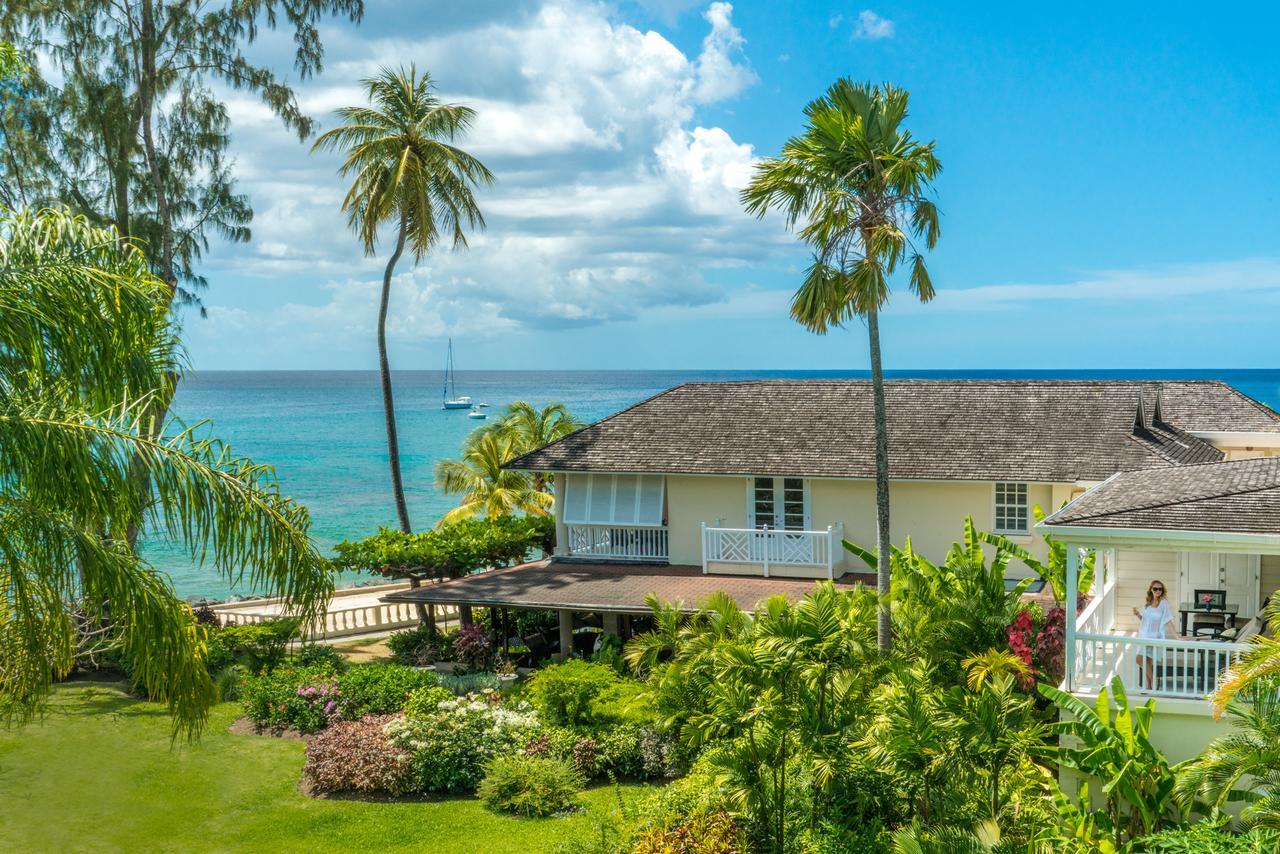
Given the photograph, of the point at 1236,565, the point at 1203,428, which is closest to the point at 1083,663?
the point at 1236,565

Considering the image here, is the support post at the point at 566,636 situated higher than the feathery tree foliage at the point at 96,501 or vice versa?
the feathery tree foliage at the point at 96,501

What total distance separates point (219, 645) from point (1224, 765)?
20928 mm

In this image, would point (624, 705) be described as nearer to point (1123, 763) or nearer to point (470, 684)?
point (470, 684)

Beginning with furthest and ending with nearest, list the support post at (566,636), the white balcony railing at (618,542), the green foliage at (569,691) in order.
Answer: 1. the white balcony railing at (618,542)
2. the support post at (566,636)
3. the green foliage at (569,691)

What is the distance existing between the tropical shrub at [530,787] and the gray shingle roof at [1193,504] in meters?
8.89

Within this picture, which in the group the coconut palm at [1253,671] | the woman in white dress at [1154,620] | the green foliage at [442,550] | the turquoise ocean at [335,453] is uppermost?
the coconut palm at [1253,671]

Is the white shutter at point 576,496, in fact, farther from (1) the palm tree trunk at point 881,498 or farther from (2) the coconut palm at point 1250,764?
(2) the coconut palm at point 1250,764

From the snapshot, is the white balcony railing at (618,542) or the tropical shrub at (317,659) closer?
the tropical shrub at (317,659)

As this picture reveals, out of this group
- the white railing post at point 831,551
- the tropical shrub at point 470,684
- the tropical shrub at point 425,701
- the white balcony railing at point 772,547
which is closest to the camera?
the tropical shrub at point 425,701

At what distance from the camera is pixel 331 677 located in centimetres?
2344

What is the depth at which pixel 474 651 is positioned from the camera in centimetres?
2536

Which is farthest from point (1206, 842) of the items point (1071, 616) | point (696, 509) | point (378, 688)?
point (696, 509)

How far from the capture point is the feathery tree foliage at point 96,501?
919cm

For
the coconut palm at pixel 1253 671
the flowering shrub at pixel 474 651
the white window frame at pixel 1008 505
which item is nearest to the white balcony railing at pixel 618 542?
the flowering shrub at pixel 474 651
